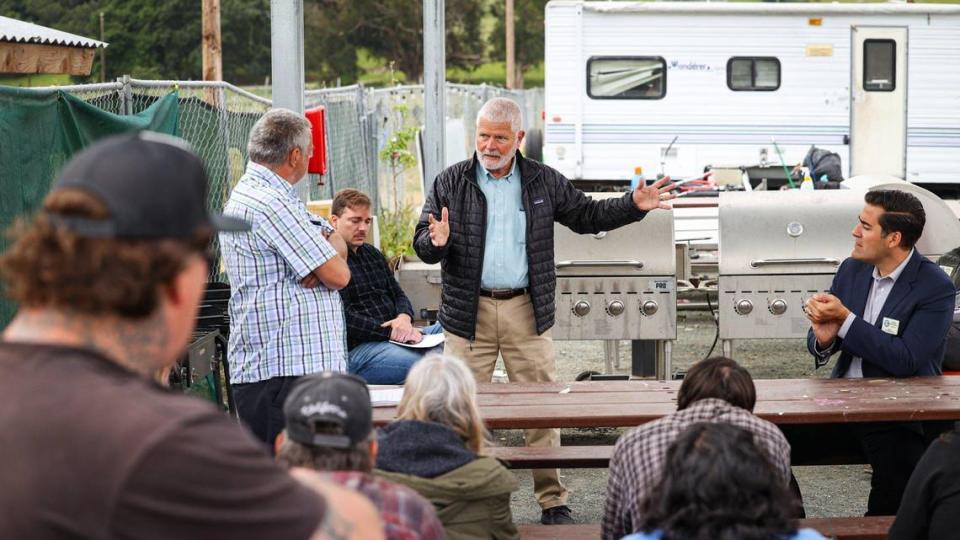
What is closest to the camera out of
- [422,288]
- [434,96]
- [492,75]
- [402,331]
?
[402,331]

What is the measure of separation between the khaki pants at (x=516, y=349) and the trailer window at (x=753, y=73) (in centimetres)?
1242

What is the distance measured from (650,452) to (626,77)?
1464 cm

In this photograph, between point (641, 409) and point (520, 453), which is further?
point (520, 453)

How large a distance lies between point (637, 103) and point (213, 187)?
1004 cm

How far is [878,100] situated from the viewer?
17688 millimetres

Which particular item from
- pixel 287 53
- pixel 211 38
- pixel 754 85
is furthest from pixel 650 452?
pixel 211 38

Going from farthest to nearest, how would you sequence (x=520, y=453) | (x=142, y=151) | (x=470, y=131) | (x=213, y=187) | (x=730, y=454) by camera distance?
(x=470, y=131)
(x=213, y=187)
(x=520, y=453)
(x=730, y=454)
(x=142, y=151)

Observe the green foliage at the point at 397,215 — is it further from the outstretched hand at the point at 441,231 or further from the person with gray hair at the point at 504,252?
the outstretched hand at the point at 441,231

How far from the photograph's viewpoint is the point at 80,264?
159cm

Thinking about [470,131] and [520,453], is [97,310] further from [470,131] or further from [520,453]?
[470,131]

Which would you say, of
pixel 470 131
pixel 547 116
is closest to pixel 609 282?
pixel 547 116

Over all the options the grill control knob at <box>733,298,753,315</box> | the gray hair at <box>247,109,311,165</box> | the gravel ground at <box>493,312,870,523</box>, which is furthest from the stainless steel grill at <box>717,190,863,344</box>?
the gray hair at <box>247,109,311,165</box>

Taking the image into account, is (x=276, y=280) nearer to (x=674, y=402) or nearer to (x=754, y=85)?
(x=674, y=402)

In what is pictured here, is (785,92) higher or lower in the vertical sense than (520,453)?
higher
